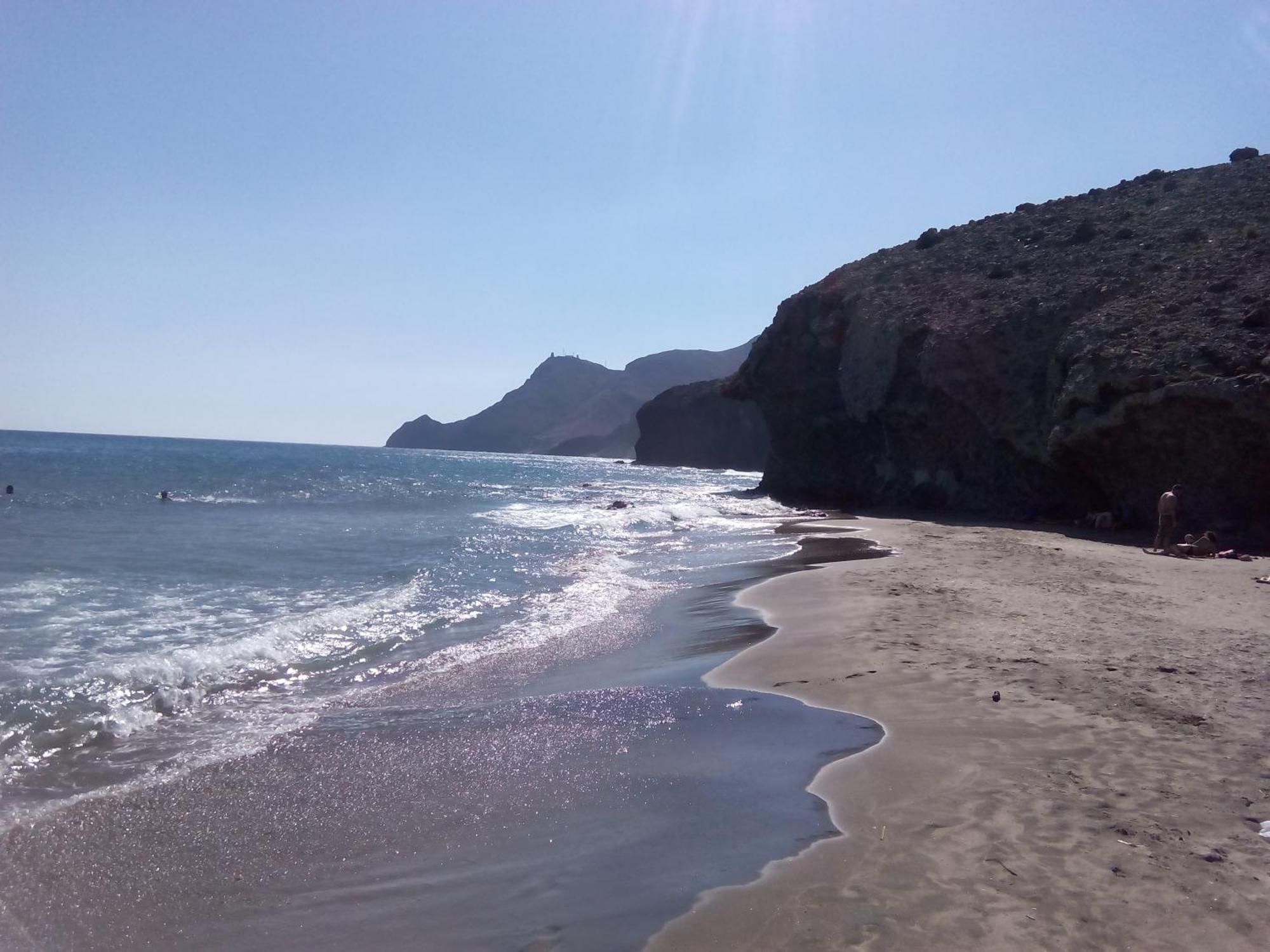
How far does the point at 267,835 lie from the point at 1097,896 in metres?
4.17

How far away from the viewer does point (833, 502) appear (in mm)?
37469

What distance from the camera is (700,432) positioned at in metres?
107

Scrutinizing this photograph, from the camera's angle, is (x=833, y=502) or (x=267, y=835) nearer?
(x=267, y=835)

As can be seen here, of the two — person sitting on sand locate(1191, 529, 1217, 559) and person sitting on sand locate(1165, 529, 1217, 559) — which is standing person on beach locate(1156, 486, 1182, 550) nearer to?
person sitting on sand locate(1165, 529, 1217, 559)

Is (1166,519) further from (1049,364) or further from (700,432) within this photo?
(700,432)

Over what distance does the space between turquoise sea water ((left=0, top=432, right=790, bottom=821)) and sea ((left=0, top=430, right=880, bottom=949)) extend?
55mm

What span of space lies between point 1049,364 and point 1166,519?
362 inches

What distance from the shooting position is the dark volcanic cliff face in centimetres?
1938

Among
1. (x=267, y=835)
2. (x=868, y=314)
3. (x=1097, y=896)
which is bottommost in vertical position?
(x=267, y=835)

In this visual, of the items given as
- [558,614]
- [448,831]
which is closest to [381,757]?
[448,831]

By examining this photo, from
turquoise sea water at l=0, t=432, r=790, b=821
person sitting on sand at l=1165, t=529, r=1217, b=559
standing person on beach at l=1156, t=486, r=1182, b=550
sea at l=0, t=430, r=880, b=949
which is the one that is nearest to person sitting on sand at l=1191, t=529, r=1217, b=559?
person sitting on sand at l=1165, t=529, r=1217, b=559

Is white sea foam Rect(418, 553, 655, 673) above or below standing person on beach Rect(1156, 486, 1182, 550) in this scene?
below

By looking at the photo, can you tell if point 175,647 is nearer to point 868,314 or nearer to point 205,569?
point 205,569

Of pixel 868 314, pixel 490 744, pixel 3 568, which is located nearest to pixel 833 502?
pixel 868 314
